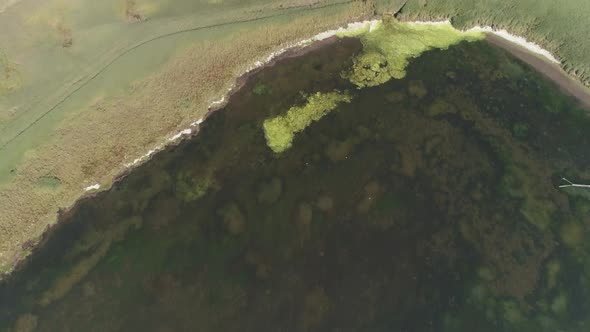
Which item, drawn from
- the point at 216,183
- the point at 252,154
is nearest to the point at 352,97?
the point at 252,154

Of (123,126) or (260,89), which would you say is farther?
(260,89)

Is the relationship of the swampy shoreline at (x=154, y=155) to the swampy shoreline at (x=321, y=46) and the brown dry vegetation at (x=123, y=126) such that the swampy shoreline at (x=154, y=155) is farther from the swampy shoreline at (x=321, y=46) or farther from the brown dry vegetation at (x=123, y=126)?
the brown dry vegetation at (x=123, y=126)

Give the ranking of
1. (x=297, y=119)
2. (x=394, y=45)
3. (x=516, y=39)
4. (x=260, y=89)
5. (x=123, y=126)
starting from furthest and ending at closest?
(x=516, y=39)
(x=394, y=45)
(x=260, y=89)
(x=297, y=119)
(x=123, y=126)

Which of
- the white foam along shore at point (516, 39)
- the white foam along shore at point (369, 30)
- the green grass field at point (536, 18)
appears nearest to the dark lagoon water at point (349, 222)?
the white foam along shore at point (369, 30)

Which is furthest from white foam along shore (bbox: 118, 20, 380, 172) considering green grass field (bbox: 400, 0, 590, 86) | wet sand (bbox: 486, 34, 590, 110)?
wet sand (bbox: 486, 34, 590, 110)

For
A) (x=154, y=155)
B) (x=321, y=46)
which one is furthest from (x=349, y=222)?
(x=154, y=155)

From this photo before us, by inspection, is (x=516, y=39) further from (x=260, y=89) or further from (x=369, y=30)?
(x=260, y=89)
